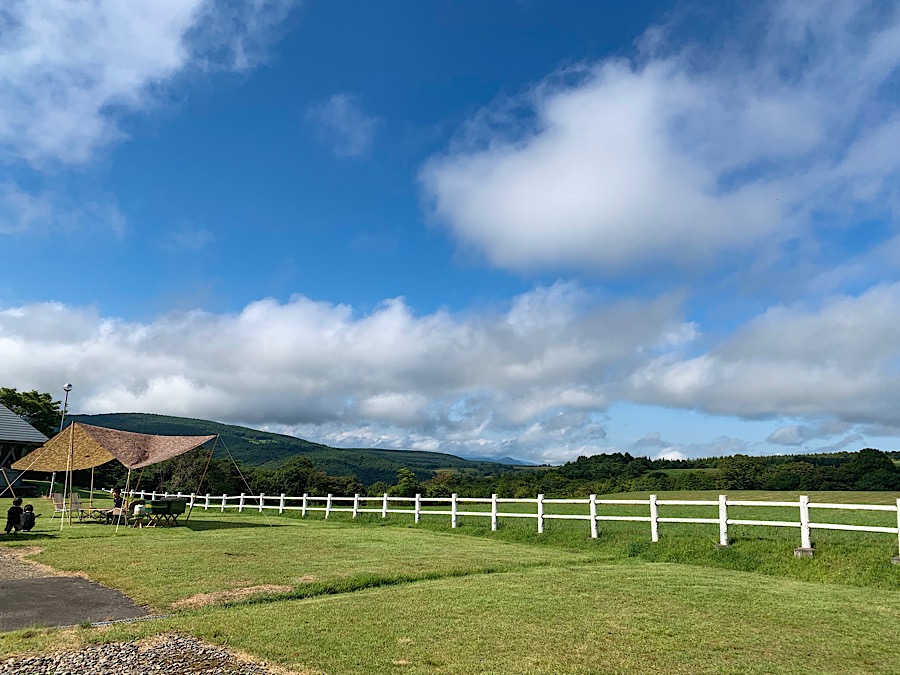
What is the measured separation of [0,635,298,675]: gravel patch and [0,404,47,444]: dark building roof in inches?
1541

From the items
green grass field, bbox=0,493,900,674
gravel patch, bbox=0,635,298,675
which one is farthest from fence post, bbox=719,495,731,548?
gravel patch, bbox=0,635,298,675

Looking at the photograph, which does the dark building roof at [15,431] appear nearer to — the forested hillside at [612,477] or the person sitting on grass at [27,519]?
the forested hillside at [612,477]

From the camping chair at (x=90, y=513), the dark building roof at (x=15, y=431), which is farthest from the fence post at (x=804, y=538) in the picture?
the dark building roof at (x=15, y=431)

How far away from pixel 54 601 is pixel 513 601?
6.06 metres

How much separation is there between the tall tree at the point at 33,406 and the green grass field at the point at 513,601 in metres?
42.3

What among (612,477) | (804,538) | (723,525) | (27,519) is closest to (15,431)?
(27,519)

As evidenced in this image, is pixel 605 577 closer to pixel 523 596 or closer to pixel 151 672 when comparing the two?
pixel 523 596

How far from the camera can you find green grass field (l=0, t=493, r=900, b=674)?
5.77 m

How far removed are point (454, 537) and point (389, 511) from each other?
4984 millimetres

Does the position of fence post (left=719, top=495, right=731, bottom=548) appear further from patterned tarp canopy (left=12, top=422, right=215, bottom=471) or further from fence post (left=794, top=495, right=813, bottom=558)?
patterned tarp canopy (left=12, top=422, right=215, bottom=471)

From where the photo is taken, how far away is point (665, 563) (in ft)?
41.7

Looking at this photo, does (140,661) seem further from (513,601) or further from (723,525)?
(723,525)

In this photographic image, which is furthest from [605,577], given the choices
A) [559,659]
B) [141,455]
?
[141,455]

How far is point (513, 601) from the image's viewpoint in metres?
8.16
